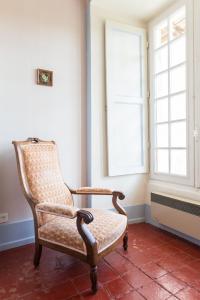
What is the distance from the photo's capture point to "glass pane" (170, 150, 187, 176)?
2.40 m

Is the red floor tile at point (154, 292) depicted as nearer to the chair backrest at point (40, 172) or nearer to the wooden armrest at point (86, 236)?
the wooden armrest at point (86, 236)

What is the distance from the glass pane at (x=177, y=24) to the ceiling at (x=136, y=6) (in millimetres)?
156

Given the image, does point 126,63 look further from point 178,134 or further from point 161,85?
point 178,134

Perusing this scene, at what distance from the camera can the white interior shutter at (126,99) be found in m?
2.64

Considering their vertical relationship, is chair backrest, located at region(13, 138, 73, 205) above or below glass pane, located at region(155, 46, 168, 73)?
below

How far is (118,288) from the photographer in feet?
5.14

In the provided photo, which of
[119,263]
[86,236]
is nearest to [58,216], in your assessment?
[86,236]

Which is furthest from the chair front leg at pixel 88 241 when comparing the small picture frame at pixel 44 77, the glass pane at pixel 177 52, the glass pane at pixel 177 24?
the glass pane at pixel 177 24

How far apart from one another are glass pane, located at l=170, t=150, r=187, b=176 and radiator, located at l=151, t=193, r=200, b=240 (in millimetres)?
298

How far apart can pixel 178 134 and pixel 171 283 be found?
4.84 feet

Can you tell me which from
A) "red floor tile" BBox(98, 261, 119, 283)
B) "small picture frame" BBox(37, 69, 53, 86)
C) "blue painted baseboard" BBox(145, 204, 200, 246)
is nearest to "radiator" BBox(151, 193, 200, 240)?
"blue painted baseboard" BBox(145, 204, 200, 246)

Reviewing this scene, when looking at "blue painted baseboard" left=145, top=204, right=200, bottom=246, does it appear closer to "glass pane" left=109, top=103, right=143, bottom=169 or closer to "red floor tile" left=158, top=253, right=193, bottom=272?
"red floor tile" left=158, top=253, right=193, bottom=272

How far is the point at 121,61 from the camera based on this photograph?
2.71m

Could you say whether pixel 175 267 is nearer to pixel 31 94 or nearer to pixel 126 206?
pixel 126 206
